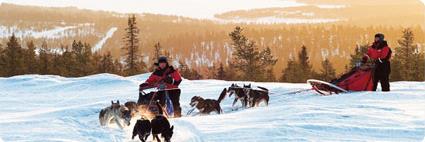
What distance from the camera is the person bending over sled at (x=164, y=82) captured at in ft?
34.8

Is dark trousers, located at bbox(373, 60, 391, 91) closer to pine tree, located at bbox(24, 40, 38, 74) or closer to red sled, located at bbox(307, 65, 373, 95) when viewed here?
red sled, located at bbox(307, 65, 373, 95)

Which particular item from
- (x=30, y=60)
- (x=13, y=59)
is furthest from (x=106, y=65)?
(x=13, y=59)

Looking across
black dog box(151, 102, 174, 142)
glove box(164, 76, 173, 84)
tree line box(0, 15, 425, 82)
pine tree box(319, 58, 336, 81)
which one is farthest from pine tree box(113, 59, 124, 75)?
black dog box(151, 102, 174, 142)

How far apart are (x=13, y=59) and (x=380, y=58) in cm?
3711

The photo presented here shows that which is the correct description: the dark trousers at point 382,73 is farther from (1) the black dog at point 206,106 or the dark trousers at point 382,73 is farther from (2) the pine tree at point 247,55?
Result: (2) the pine tree at point 247,55

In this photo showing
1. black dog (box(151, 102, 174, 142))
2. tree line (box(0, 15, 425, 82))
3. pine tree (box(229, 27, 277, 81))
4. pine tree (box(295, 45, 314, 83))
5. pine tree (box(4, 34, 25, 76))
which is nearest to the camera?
black dog (box(151, 102, 174, 142))

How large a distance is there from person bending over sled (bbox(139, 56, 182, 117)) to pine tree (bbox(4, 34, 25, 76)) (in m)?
36.8

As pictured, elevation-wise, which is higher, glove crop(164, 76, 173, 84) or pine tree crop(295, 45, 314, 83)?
glove crop(164, 76, 173, 84)

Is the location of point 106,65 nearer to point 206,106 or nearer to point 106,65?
point 106,65

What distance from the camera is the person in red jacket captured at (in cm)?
1327

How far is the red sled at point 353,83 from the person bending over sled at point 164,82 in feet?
12.8

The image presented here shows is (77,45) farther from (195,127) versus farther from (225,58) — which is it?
(225,58)

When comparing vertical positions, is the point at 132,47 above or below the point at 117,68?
above

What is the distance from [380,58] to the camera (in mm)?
13320
